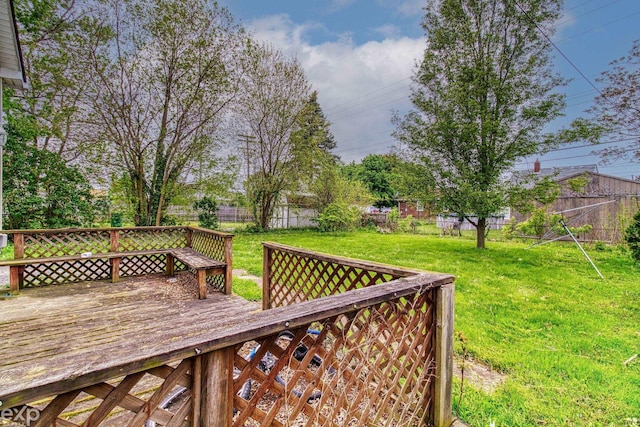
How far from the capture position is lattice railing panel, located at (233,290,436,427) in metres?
1.06

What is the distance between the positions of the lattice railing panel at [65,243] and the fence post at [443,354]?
574 cm

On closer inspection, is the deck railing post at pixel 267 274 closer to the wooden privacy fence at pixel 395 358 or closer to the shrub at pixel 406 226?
the wooden privacy fence at pixel 395 358

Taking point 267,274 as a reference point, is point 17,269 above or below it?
below

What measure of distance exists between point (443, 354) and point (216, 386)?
1337mm

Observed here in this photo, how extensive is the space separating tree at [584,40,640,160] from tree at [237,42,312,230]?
9953 mm

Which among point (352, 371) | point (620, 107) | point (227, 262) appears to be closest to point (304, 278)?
point (352, 371)

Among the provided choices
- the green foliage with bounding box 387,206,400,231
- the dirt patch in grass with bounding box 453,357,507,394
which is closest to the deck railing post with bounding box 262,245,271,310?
the dirt patch in grass with bounding box 453,357,507,394

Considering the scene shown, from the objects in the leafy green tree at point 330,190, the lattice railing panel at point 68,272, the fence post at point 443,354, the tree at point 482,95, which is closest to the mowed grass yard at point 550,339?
the fence post at point 443,354

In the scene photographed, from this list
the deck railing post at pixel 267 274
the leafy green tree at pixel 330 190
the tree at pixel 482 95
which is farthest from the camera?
the leafy green tree at pixel 330 190

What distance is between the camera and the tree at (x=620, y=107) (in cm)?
677

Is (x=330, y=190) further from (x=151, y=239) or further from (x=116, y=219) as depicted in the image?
(x=151, y=239)

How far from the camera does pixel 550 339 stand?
2.96 m

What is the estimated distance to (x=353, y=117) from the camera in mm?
23188

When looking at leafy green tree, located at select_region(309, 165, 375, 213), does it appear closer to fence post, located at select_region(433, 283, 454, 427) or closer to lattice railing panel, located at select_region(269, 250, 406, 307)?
lattice railing panel, located at select_region(269, 250, 406, 307)
